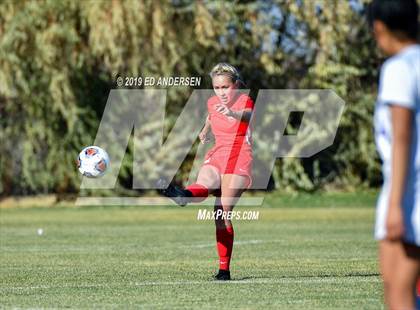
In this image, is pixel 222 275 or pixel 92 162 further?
pixel 92 162

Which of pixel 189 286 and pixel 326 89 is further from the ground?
pixel 189 286

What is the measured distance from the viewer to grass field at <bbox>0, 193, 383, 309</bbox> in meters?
8.84

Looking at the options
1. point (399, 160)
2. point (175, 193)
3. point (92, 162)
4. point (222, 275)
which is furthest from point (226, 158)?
point (399, 160)

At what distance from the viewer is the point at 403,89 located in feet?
17.1

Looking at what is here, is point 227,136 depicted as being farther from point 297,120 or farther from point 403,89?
point 297,120

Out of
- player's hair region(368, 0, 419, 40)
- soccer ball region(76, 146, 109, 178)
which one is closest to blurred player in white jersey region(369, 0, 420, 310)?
player's hair region(368, 0, 419, 40)

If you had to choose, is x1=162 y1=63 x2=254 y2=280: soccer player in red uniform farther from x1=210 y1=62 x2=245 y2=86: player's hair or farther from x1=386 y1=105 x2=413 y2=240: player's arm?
x1=386 y1=105 x2=413 y2=240: player's arm

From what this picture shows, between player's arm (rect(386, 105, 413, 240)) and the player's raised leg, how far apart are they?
551 cm

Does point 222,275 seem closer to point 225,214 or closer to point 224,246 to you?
point 224,246

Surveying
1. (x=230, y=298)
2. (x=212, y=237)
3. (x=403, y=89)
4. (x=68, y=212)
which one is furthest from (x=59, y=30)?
(x=403, y=89)

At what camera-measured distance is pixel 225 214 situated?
10680 millimetres

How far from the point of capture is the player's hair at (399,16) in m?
5.37

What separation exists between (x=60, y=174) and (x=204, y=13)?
19.0 feet

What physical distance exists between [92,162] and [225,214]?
229 centimetres
